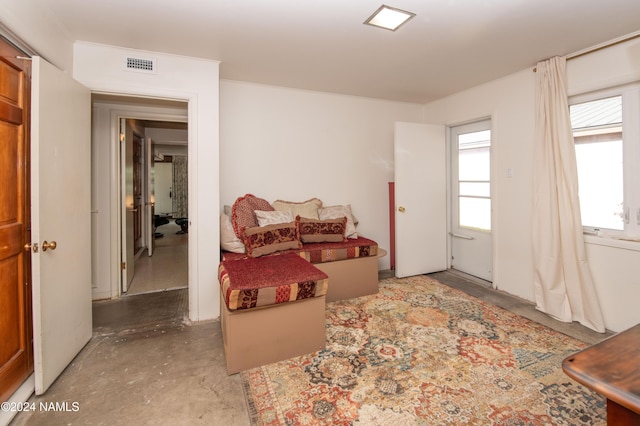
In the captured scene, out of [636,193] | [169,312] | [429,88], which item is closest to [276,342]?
[169,312]

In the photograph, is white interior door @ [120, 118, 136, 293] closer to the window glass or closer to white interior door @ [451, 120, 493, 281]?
white interior door @ [451, 120, 493, 281]

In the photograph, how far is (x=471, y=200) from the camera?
3979 mm

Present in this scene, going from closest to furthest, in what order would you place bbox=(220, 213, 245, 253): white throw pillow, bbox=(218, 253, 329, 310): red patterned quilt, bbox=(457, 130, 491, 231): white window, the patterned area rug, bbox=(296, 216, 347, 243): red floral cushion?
the patterned area rug, bbox=(218, 253, 329, 310): red patterned quilt, bbox=(220, 213, 245, 253): white throw pillow, bbox=(296, 216, 347, 243): red floral cushion, bbox=(457, 130, 491, 231): white window

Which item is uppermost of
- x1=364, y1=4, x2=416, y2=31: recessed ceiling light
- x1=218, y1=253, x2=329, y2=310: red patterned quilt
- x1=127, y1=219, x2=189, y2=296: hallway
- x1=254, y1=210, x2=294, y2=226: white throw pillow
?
x1=364, y1=4, x2=416, y2=31: recessed ceiling light

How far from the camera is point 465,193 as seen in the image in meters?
4.06

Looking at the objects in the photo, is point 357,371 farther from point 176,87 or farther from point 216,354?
point 176,87

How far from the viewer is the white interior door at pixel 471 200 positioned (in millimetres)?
3744

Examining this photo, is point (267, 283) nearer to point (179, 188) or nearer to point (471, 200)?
point (471, 200)

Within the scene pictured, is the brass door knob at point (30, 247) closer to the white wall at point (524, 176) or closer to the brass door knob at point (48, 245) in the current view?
the brass door knob at point (48, 245)

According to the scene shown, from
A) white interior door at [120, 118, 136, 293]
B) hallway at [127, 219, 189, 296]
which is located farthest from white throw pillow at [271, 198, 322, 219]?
white interior door at [120, 118, 136, 293]

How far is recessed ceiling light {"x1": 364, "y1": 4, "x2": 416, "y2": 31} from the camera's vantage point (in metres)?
2.03

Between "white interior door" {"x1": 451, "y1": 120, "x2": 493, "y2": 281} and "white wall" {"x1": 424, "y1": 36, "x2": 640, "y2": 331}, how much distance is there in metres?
0.22

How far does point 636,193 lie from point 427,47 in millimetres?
2115

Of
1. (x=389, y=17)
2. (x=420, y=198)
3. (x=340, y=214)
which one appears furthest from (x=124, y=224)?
(x=420, y=198)
